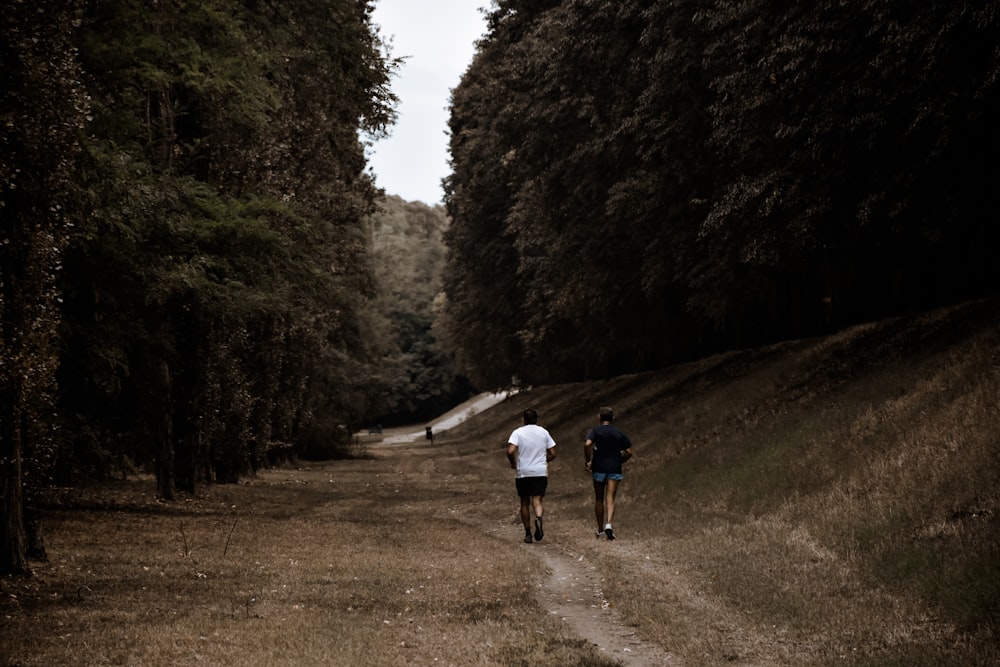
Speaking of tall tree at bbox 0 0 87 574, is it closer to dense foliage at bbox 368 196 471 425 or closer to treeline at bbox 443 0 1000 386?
treeline at bbox 443 0 1000 386

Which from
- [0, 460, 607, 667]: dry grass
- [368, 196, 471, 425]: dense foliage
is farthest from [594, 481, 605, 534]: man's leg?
[368, 196, 471, 425]: dense foliage

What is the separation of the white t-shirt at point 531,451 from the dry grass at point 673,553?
122 centimetres

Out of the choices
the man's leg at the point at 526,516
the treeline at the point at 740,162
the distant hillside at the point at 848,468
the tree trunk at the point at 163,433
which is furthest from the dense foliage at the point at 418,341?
the man's leg at the point at 526,516

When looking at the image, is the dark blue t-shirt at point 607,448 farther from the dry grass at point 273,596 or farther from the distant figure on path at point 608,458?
the dry grass at point 273,596

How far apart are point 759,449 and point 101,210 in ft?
43.1

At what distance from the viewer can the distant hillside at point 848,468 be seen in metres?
10.7

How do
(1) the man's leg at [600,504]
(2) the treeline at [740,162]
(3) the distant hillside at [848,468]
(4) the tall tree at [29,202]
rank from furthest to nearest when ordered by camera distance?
1. (2) the treeline at [740,162]
2. (1) the man's leg at [600,504]
3. (4) the tall tree at [29,202]
4. (3) the distant hillside at [848,468]

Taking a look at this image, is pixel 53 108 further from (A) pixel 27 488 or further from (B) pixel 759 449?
(B) pixel 759 449

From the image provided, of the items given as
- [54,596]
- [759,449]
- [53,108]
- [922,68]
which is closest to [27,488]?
[54,596]

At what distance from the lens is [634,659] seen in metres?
8.24

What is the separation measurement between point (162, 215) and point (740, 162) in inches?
551

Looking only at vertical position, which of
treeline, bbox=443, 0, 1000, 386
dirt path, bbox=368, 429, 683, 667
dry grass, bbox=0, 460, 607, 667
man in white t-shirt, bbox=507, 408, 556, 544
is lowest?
dirt path, bbox=368, 429, 683, 667

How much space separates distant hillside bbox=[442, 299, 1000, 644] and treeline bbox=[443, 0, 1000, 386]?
2.18 meters

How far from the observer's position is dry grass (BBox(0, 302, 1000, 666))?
848 centimetres
